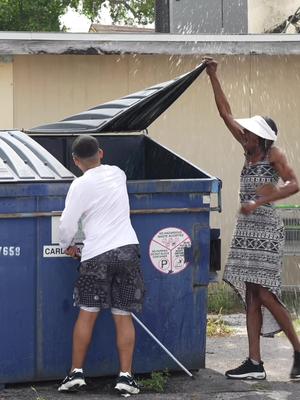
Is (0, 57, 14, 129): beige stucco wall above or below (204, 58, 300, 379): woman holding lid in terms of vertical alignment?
above

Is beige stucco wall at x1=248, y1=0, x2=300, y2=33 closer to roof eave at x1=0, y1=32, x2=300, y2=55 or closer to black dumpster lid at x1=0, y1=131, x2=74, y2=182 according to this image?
roof eave at x1=0, y1=32, x2=300, y2=55

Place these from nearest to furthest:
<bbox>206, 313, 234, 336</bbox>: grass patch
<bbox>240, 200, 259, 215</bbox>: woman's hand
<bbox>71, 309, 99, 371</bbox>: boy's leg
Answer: <bbox>71, 309, 99, 371</bbox>: boy's leg → <bbox>240, 200, 259, 215</bbox>: woman's hand → <bbox>206, 313, 234, 336</bbox>: grass patch

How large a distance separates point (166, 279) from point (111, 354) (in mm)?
604

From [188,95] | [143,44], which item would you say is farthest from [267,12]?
[143,44]

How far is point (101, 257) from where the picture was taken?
517 cm

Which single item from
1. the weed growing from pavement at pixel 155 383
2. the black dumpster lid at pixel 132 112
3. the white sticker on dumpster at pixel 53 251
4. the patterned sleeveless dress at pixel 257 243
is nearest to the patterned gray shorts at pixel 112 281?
the white sticker on dumpster at pixel 53 251

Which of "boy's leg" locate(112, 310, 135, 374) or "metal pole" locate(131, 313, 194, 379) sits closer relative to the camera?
"boy's leg" locate(112, 310, 135, 374)

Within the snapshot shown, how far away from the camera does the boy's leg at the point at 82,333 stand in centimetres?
522

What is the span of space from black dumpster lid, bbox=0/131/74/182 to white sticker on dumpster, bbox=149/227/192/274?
70 centimetres

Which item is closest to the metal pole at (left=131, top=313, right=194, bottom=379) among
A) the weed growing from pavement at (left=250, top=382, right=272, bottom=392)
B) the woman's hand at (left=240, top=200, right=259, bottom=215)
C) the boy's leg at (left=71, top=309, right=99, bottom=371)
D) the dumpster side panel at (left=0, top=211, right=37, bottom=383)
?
the boy's leg at (left=71, top=309, right=99, bottom=371)

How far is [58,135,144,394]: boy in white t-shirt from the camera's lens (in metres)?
5.17

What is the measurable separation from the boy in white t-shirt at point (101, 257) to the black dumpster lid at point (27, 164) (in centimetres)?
22

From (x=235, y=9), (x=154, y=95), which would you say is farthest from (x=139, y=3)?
(x=154, y=95)

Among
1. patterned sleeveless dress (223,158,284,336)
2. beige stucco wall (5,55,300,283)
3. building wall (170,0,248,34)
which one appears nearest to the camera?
patterned sleeveless dress (223,158,284,336)
